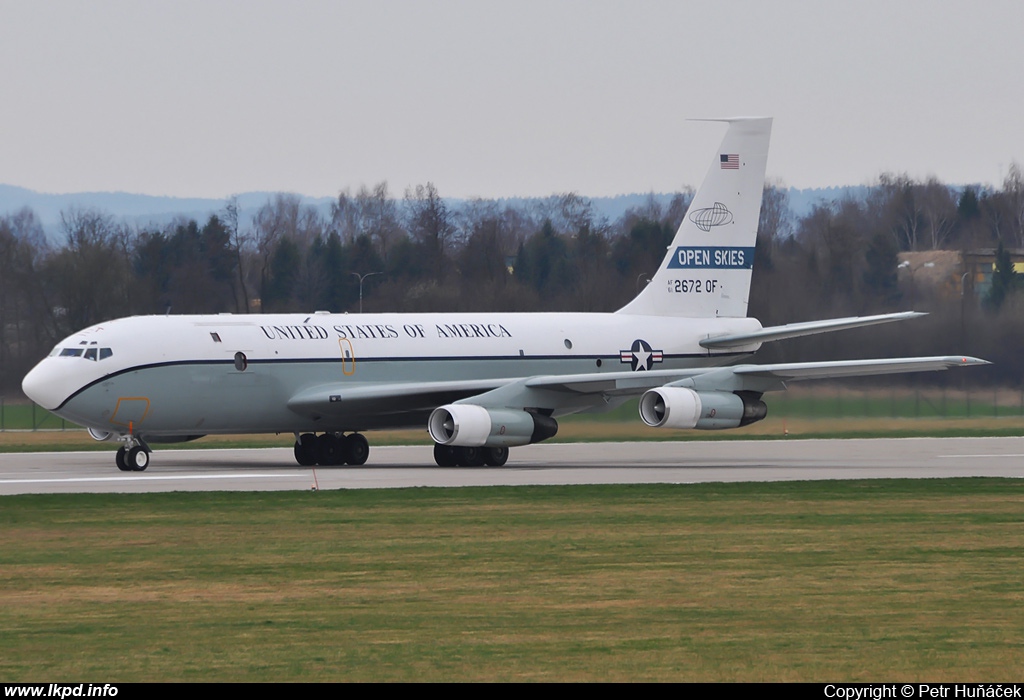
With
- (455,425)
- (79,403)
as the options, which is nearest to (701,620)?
(455,425)

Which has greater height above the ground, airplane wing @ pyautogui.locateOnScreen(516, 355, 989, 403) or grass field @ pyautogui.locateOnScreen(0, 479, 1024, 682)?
airplane wing @ pyautogui.locateOnScreen(516, 355, 989, 403)

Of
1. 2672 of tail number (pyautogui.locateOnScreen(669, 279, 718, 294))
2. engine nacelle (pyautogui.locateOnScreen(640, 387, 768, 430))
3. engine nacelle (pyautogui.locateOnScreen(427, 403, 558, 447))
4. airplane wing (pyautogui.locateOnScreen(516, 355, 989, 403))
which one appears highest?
2672 of tail number (pyautogui.locateOnScreen(669, 279, 718, 294))

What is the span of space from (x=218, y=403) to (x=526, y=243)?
53382mm

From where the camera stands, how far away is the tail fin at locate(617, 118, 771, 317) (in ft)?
140

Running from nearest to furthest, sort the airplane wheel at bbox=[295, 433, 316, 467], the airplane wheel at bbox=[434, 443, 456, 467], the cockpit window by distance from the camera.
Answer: the cockpit window, the airplane wheel at bbox=[434, 443, 456, 467], the airplane wheel at bbox=[295, 433, 316, 467]

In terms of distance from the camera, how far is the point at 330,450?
37.8 m

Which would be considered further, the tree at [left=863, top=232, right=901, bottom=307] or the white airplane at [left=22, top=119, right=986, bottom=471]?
the tree at [left=863, top=232, right=901, bottom=307]

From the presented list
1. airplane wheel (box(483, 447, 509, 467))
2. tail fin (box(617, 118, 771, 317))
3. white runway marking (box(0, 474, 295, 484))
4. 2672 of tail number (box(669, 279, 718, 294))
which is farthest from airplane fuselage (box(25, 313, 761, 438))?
white runway marking (box(0, 474, 295, 484))

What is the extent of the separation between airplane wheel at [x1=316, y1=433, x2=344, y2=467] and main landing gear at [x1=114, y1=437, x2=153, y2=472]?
4.55 metres

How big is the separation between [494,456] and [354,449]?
3826 millimetres

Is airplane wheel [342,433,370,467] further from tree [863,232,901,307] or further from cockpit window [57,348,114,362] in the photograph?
tree [863,232,901,307]

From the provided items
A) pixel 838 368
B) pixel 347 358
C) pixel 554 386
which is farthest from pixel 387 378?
pixel 838 368

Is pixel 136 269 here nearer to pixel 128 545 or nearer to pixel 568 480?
pixel 568 480

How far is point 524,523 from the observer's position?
2277 centimetres
